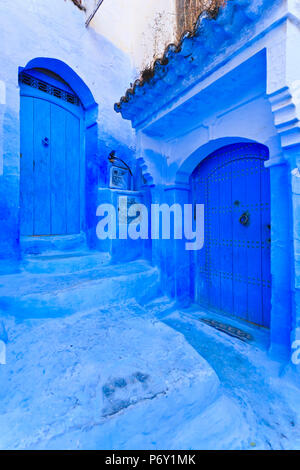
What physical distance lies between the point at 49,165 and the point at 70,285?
222 centimetres

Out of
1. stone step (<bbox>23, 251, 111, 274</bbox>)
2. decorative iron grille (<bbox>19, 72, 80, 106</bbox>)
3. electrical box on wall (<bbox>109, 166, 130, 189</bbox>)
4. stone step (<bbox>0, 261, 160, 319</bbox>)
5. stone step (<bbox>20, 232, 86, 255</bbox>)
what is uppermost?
decorative iron grille (<bbox>19, 72, 80, 106</bbox>)

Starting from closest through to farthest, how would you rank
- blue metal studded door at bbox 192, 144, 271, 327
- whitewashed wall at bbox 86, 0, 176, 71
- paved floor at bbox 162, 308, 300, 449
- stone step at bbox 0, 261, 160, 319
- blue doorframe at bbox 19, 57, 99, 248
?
paved floor at bbox 162, 308, 300, 449, stone step at bbox 0, 261, 160, 319, blue metal studded door at bbox 192, 144, 271, 327, blue doorframe at bbox 19, 57, 99, 248, whitewashed wall at bbox 86, 0, 176, 71

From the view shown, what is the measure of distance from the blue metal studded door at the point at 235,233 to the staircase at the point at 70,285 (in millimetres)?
890

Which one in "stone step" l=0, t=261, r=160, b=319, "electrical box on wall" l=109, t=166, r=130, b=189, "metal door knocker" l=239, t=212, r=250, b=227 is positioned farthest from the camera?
"electrical box on wall" l=109, t=166, r=130, b=189

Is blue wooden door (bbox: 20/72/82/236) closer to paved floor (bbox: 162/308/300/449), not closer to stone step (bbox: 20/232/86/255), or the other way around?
stone step (bbox: 20/232/86/255)

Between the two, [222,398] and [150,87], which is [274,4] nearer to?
[150,87]

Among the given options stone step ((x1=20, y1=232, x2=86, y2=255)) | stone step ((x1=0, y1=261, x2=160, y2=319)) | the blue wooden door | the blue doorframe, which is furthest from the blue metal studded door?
the blue wooden door

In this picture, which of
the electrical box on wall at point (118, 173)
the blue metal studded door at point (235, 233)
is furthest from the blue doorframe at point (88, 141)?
the blue metal studded door at point (235, 233)

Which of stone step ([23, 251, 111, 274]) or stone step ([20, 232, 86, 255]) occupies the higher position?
stone step ([20, 232, 86, 255])

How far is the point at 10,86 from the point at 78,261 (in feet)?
8.11

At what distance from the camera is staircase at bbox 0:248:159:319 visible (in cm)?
222

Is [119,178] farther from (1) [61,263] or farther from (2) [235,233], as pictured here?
(2) [235,233]

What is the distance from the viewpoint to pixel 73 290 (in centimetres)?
241

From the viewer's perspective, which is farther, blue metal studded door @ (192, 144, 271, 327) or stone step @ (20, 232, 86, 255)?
stone step @ (20, 232, 86, 255)
